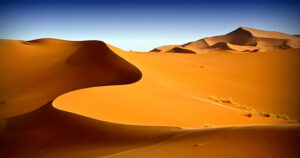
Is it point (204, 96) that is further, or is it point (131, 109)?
point (204, 96)

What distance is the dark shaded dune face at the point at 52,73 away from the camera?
473 inches

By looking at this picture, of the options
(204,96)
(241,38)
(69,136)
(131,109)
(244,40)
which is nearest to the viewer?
(69,136)

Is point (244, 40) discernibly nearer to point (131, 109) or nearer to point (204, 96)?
point (204, 96)

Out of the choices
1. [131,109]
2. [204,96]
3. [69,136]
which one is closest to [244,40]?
[204,96]

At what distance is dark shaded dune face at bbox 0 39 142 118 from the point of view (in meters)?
12.0

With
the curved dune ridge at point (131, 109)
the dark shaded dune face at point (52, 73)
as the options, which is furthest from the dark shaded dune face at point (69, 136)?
the dark shaded dune face at point (52, 73)

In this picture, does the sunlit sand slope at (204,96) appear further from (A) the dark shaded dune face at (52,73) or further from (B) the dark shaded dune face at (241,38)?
(B) the dark shaded dune face at (241,38)

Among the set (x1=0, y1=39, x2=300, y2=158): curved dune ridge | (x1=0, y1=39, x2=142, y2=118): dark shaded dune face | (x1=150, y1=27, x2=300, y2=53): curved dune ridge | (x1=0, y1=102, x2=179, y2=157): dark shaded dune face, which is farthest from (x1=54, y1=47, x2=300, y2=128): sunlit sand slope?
(x1=150, y1=27, x2=300, y2=53): curved dune ridge

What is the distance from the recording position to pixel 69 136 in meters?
5.45

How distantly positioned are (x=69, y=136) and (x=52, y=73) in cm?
1081

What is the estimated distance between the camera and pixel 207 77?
16.5 m

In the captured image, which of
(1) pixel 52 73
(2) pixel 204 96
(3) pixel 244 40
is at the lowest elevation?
(3) pixel 244 40

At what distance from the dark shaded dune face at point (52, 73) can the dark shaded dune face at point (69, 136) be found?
4.31 metres

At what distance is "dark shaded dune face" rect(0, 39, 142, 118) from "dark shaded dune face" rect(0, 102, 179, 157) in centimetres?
431
